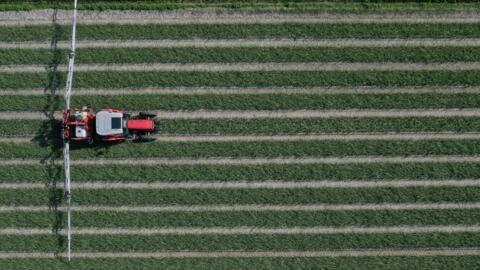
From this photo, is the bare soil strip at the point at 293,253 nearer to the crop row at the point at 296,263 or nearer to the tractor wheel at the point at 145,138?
the crop row at the point at 296,263

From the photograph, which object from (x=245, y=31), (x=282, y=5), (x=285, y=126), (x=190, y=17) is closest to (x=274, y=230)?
(x=285, y=126)

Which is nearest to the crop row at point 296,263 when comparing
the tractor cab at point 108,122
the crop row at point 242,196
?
the crop row at point 242,196

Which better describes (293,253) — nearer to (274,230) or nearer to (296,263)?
(296,263)

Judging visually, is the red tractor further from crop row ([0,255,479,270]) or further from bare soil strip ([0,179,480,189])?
crop row ([0,255,479,270])

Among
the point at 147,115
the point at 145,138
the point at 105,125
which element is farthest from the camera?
the point at 145,138

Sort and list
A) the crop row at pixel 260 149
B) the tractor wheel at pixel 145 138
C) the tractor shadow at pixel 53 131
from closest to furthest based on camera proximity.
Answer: the tractor wheel at pixel 145 138 → the crop row at pixel 260 149 → the tractor shadow at pixel 53 131

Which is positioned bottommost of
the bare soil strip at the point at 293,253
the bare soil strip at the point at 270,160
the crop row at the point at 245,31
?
the bare soil strip at the point at 293,253

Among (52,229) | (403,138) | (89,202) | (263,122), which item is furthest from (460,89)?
(52,229)
